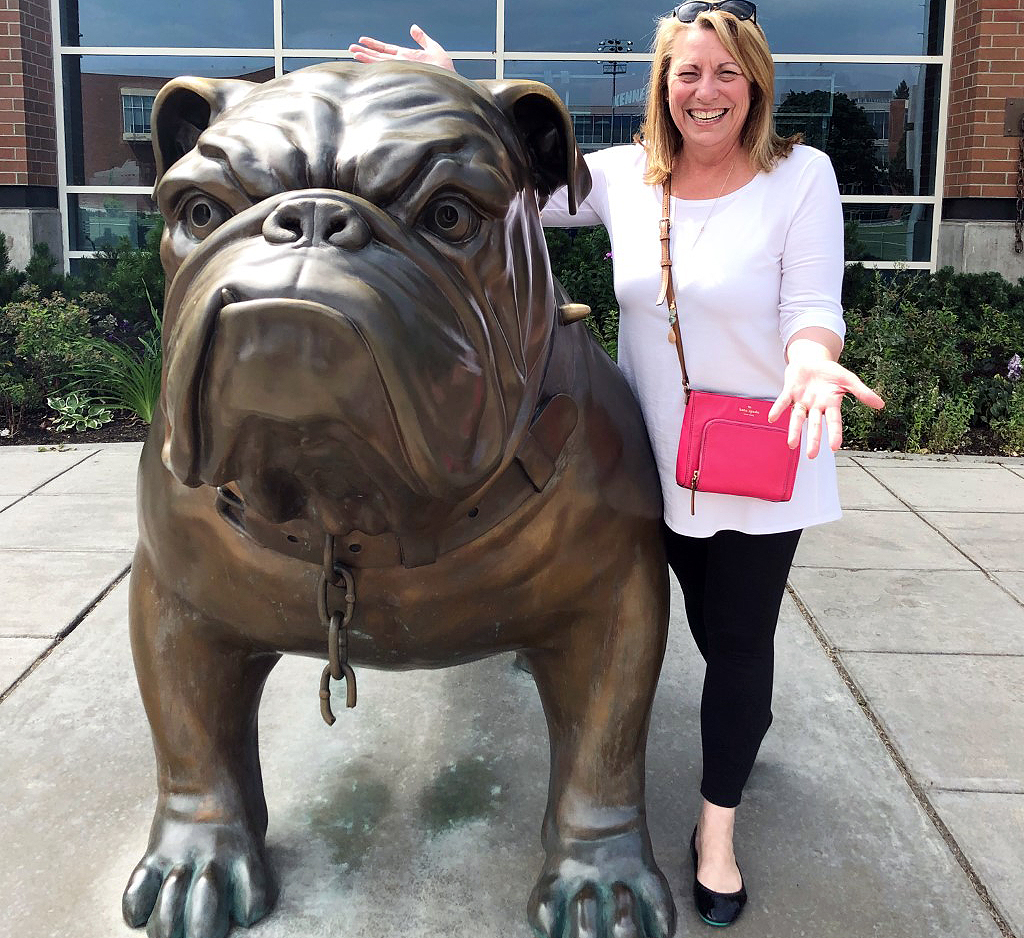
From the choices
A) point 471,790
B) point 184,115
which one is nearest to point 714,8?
point 184,115

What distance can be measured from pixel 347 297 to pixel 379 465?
243 mm

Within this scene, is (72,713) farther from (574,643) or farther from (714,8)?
(714,8)

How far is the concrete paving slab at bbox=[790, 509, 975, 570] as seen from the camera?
175 inches

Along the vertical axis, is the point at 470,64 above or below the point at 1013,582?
above

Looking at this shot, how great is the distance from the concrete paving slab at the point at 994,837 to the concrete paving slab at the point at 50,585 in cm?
280

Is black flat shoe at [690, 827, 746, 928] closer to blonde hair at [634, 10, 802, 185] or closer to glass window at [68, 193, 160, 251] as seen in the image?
blonde hair at [634, 10, 802, 185]

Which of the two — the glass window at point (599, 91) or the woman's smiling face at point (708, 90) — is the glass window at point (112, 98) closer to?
the glass window at point (599, 91)

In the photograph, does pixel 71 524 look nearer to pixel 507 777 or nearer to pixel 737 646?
pixel 507 777

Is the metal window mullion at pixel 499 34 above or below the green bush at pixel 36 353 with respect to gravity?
above

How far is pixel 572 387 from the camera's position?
1.90 meters

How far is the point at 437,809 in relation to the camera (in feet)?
8.25

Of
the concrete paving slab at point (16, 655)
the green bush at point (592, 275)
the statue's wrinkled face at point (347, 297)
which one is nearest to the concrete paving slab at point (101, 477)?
the concrete paving slab at point (16, 655)

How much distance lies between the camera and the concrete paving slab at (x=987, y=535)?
4488mm

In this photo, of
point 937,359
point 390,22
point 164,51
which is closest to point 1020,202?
point 937,359
